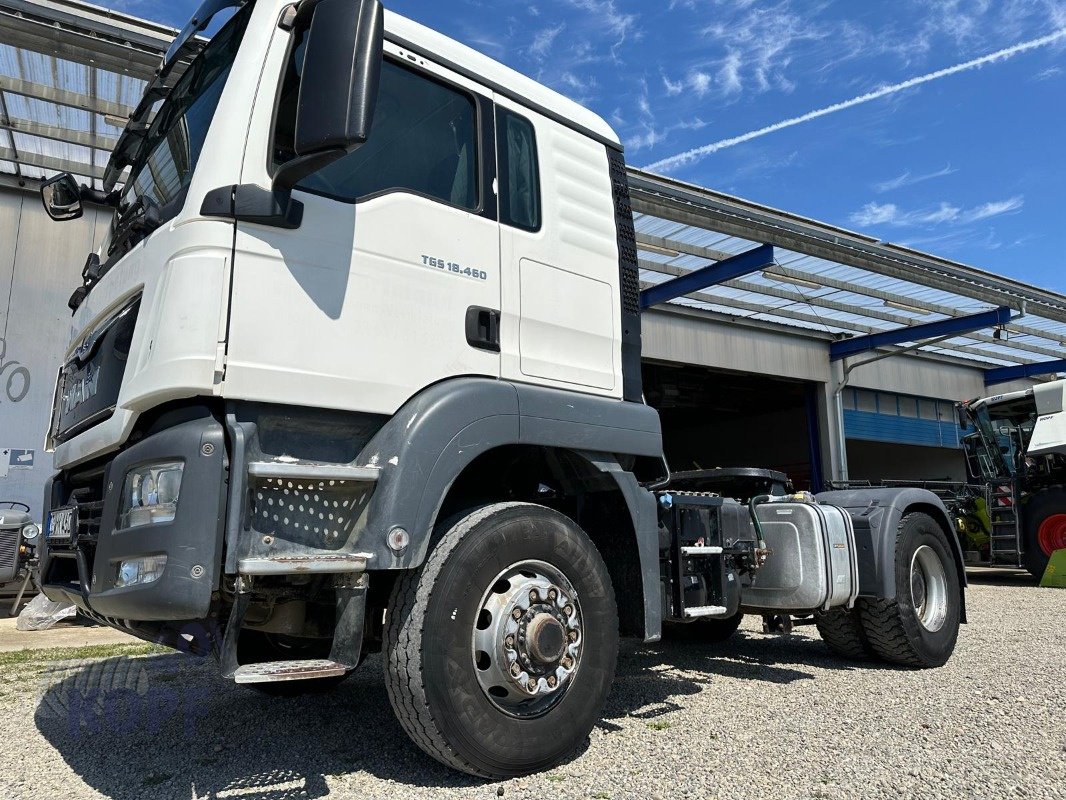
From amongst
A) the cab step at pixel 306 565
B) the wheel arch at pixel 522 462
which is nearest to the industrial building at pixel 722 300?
the wheel arch at pixel 522 462

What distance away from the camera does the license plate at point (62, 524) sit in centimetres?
303

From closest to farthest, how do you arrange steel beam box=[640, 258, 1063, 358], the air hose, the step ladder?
1. the air hose
2. the step ladder
3. steel beam box=[640, 258, 1063, 358]

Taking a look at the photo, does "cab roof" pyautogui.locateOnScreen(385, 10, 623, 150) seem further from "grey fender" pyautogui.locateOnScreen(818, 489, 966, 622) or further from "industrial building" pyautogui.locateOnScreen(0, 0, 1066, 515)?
"grey fender" pyautogui.locateOnScreen(818, 489, 966, 622)

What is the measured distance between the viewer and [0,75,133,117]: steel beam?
8516 mm

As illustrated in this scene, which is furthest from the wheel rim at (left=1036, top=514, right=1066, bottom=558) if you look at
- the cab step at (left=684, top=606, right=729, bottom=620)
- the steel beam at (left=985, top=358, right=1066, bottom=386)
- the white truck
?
the steel beam at (left=985, top=358, right=1066, bottom=386)

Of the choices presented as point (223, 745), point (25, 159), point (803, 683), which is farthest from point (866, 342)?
point (223, 745)

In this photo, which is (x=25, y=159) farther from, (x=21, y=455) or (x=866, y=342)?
(x=866, y=342)

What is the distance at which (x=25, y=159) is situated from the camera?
393 inches

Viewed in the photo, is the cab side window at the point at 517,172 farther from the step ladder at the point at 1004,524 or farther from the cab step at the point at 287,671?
the step ladder at the point at 1004,524

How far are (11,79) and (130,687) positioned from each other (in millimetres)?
6980

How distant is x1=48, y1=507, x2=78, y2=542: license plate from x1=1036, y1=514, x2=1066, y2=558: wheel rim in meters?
12.7

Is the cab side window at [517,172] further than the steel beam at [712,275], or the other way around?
the steel beam at [712,275]

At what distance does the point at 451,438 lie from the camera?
9.62 ft

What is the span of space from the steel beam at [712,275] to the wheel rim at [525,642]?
1040 centimetres
